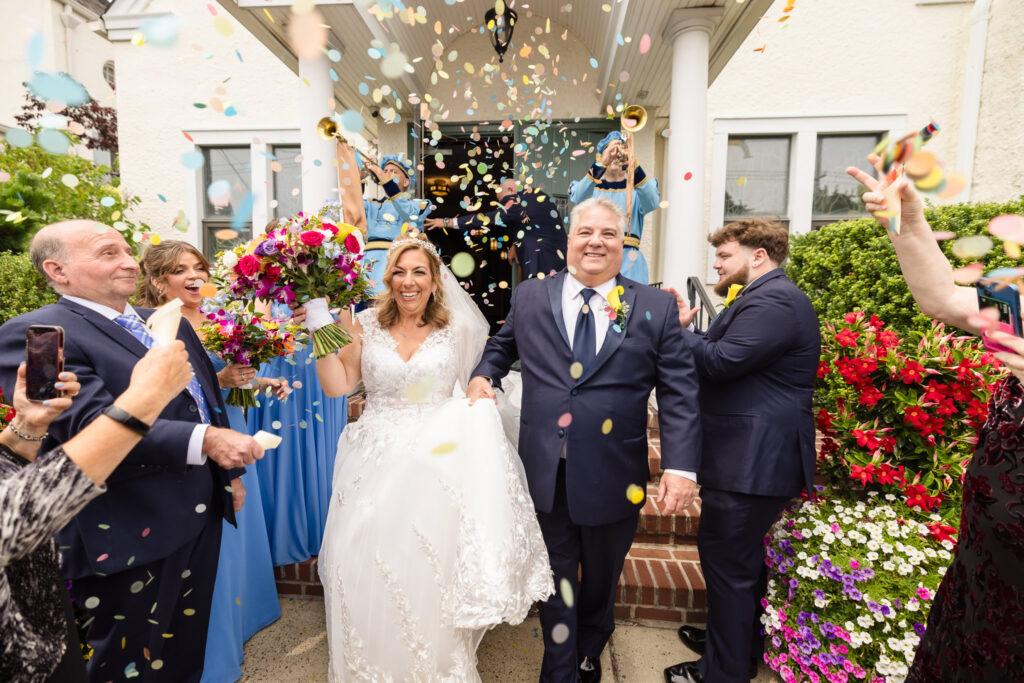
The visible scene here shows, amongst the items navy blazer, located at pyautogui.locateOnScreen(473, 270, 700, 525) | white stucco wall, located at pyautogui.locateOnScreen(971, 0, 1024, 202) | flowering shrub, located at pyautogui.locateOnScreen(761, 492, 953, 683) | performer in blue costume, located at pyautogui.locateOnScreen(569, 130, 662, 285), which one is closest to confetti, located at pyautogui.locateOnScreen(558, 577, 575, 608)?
navy blazer, located at pyautogui.locateOnScreen(473, 270, 700, 525)

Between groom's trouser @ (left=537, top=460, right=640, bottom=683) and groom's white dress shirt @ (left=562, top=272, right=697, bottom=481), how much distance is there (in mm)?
367

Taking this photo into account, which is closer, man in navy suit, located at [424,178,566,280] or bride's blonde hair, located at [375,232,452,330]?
bride's blonde hair, located at [375,232,452,330]

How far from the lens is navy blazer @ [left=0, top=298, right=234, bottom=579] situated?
1646mm

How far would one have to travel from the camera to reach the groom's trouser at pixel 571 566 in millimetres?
2354

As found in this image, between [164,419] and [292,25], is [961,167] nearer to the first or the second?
[292,25]

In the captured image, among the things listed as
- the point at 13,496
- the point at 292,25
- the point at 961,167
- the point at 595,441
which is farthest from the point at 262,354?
the point at 961,167

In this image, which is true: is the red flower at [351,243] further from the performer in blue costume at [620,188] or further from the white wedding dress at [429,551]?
the performer in blue costume at [620,188]

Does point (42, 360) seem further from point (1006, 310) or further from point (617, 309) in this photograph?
point (1006, 310)

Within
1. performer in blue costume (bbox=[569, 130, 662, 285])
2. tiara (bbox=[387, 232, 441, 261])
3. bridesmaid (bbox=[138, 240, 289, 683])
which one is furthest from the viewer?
performer in blue costume (bbox=[569, 130, 662, 285])

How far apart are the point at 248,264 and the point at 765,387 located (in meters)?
2.46

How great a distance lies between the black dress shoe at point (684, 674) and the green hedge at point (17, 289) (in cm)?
627

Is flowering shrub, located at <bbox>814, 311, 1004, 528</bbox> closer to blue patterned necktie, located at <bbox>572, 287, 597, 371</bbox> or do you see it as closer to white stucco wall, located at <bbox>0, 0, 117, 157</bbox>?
blue patterned necktie, located at <bbox>572, 287, 597, 371</bbox>

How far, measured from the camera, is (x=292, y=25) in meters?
5.53

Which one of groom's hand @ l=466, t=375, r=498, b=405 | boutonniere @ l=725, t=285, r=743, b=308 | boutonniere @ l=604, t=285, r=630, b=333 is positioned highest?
boutonniere @ l=725, t=285, r=743, b=308
